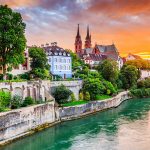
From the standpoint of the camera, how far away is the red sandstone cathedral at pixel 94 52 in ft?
278

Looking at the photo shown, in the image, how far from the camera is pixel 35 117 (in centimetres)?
3262

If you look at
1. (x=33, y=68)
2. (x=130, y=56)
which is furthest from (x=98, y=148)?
(x=130, y=56)

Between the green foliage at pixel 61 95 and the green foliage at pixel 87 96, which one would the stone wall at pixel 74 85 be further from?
the green foliage at pixel 61 95

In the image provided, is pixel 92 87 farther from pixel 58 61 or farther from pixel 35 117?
pixel 35 117

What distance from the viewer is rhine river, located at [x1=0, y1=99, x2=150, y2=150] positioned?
91.4 feet

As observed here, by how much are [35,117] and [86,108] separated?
1090cm

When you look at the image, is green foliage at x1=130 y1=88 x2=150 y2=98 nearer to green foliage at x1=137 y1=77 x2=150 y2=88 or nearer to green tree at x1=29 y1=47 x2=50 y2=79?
green foliage at x1=137 y1=77 x2=150 y2=88

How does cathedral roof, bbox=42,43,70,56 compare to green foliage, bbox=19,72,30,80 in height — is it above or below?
above

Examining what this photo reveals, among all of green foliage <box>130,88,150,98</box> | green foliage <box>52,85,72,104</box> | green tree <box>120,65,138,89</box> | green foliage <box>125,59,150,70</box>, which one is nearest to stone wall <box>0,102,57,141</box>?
green foliage <box>52,85,72,104</box>

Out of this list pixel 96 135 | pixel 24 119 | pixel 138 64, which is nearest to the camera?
pixel 24 119

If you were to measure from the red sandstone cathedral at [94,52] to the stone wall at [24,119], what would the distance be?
157 feet

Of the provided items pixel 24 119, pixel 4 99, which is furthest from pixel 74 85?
pixel 24 119

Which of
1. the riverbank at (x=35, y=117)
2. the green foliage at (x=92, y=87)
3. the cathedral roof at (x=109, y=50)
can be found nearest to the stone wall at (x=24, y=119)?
the riverbank at (x=35, y=117)

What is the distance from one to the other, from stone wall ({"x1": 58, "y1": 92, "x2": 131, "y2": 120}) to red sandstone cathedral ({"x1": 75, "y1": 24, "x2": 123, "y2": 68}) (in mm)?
31415
